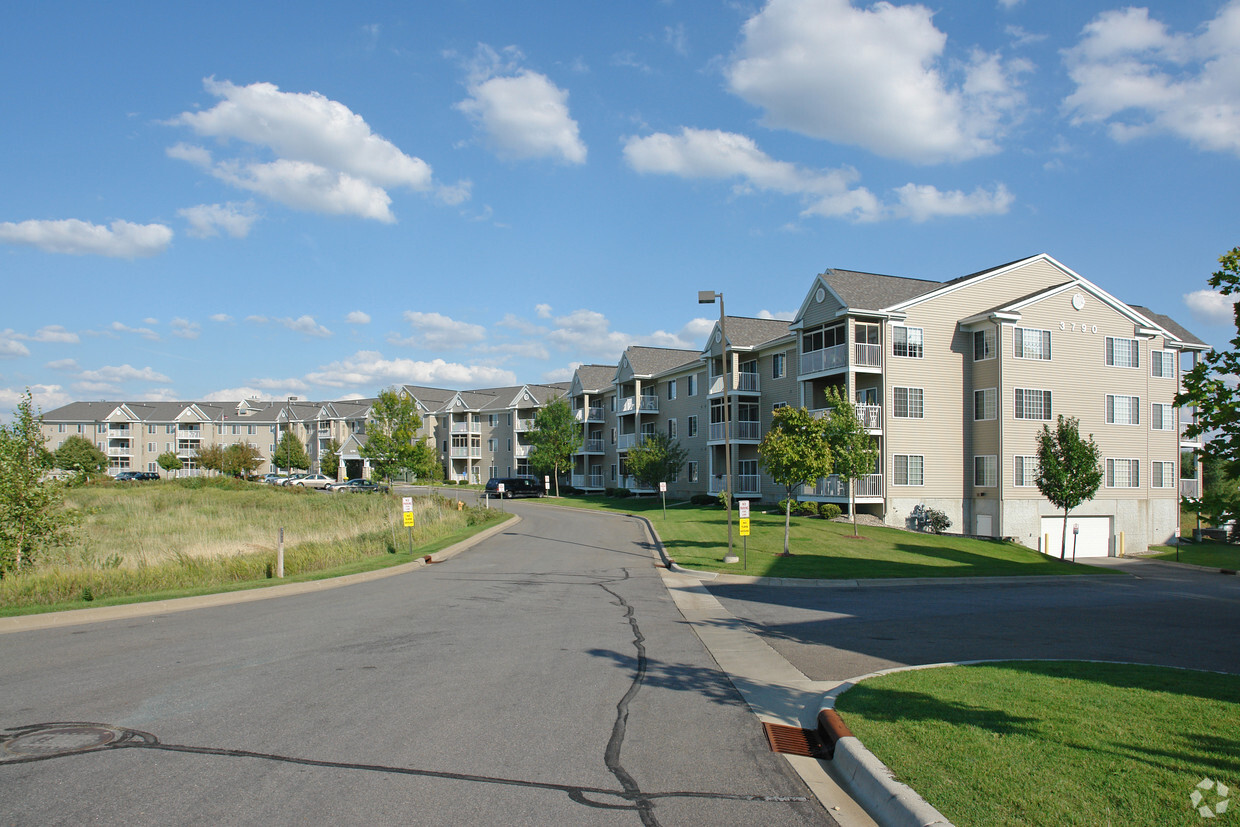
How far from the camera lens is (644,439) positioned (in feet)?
177

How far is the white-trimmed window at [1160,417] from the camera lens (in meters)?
39.5

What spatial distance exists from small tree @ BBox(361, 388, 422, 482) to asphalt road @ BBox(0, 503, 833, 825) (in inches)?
1583

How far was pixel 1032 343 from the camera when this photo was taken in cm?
3631

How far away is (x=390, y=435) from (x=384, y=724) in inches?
1990

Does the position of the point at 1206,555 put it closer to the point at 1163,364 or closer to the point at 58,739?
the point at 1163,364

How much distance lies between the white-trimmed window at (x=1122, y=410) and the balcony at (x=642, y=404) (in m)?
28.4

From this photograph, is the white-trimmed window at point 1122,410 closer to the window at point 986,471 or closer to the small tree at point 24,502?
the window at point 986,471

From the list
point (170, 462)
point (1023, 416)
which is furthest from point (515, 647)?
point (170, 462)

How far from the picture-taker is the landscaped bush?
34781 mm

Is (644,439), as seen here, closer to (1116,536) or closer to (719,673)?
(1116,536)

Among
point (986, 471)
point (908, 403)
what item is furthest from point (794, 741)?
point (986, 471)

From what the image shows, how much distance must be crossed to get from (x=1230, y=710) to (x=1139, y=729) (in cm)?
129

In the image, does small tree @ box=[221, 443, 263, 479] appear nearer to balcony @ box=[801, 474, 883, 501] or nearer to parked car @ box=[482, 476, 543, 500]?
parked car @ box=[482, 476, 543, 500]

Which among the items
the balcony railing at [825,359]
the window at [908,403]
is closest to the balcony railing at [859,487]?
the window at [908,403]
